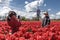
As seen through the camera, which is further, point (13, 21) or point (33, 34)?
point (13, 21)

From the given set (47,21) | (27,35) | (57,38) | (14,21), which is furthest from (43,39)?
(47,21)

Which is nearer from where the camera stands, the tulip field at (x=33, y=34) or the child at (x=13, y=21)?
the tulip field at (x=33, y=34)

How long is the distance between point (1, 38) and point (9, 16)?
1.89 m

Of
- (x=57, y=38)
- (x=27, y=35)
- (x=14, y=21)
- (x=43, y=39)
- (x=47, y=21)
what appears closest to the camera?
(x=43, y=39)

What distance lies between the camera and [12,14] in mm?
5211

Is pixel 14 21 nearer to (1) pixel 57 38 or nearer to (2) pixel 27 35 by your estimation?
(2) pixel 27 35

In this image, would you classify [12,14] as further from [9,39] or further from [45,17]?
[45,17]

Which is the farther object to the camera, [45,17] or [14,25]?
[45,17]

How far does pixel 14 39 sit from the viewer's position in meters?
3.13

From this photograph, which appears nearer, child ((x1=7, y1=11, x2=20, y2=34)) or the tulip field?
the tulip field

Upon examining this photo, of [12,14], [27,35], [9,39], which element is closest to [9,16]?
[12,14]

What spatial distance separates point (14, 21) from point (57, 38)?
1.99m

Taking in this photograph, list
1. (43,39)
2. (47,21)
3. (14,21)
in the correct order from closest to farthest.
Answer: (43,39) → (14,21) → (47,21)

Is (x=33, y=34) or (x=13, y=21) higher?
(x=13, y=21)
